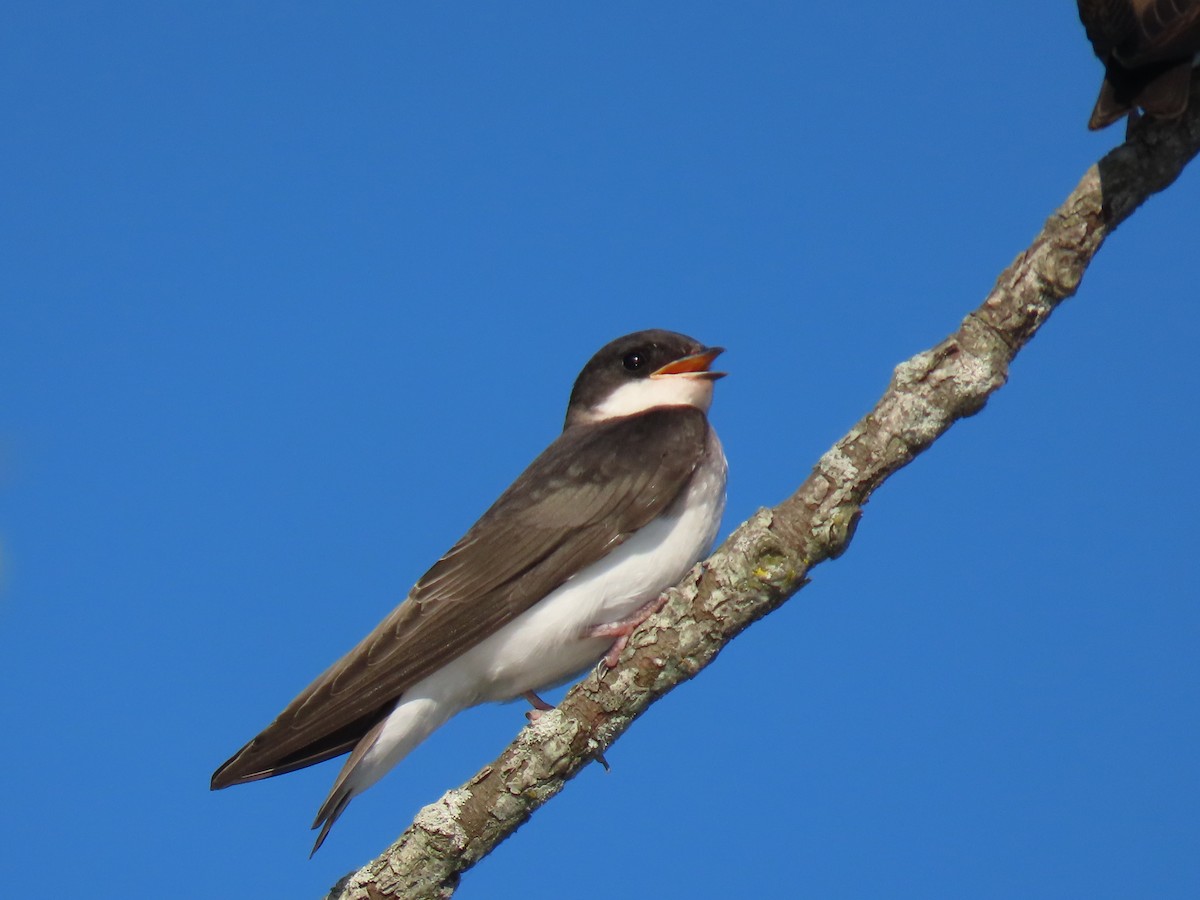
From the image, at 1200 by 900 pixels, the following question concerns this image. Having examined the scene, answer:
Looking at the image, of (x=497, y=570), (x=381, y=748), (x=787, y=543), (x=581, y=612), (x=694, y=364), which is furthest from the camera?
(x=694, y=364)

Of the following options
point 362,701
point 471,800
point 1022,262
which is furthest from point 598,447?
point 1022,262

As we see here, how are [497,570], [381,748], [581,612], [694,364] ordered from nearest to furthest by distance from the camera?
[381,748], [581,612], [497,570], [694,364]

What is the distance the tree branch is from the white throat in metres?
2.43

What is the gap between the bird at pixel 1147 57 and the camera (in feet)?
13.9

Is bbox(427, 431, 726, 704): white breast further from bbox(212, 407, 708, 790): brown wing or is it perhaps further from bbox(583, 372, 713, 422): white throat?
bbox(583, 372, 713, 422): white throat

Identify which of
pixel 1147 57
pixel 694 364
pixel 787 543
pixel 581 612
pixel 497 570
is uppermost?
pixel 694 364

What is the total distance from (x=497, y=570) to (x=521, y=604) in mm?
206

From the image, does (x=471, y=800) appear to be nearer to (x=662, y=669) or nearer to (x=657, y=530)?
(x=662, y=669)

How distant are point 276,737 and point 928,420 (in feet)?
9.63

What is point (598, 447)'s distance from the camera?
6273 millimetres

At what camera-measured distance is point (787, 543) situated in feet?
14.1

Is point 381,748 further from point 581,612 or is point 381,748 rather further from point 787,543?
point 787,543

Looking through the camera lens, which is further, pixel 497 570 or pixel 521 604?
pixel 497 570

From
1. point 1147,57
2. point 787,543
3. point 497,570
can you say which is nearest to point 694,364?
point 497,570
